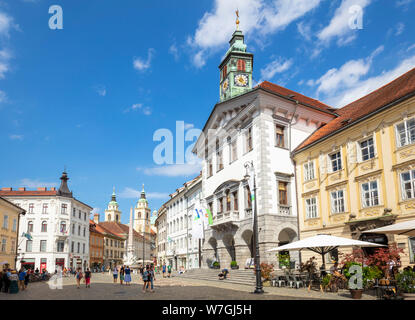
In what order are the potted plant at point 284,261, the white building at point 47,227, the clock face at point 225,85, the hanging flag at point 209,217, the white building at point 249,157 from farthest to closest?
the white building at point 47,227
the clock face at point 225,85
the hanging flag at point 209,217
the white building at point 249,157
the potted plant at point 284,261

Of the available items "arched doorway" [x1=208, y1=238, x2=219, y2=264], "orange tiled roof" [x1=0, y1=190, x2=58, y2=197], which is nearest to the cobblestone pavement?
"arched doorway" [x1=208, y1=238, x2=219, y2=264]

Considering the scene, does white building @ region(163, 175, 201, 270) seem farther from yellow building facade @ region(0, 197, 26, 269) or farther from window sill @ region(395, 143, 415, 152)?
window sill @ region(395, 143, 415, 152)

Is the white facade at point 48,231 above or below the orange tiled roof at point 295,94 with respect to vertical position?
below

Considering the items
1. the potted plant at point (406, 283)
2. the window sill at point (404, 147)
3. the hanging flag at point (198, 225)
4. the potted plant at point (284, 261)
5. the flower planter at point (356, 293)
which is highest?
the window sill at point (404, 147)

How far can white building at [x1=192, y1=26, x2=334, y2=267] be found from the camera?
92.0 feet

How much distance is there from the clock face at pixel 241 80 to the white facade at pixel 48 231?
3999 centimetres

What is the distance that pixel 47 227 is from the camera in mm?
60344

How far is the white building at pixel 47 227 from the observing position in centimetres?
5862

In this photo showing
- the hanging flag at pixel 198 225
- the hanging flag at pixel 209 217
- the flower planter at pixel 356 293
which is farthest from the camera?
the hanging flag at pixel 209 217

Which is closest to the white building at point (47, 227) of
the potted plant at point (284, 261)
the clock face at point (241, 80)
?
the clock face at point (241, 80)

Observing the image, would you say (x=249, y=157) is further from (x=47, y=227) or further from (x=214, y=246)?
(x=47, y=227)

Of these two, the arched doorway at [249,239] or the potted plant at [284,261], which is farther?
the arched doorway at [249,239]

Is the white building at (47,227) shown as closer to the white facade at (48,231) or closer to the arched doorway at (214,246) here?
the white facade at (48,231)

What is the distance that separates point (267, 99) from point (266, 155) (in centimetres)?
442
